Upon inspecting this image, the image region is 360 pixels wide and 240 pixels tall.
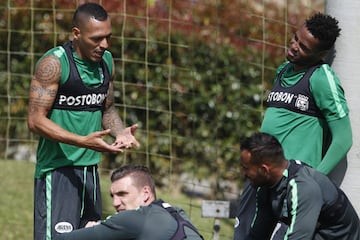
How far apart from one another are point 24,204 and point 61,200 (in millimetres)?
3154

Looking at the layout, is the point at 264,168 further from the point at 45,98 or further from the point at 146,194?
the point at 45,98

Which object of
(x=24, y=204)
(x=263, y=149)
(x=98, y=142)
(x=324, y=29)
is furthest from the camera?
(x=24, y=204)

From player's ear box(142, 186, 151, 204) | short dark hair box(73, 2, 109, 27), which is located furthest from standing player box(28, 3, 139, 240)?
player's ear box(142, 186, 151, 204)

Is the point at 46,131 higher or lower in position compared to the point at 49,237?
higher

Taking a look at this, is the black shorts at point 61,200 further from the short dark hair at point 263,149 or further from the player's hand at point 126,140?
the short dark hair at point 263,149

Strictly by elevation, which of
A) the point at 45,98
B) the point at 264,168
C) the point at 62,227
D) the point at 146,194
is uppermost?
the point at 45,98

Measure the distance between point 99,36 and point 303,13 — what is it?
3.09m

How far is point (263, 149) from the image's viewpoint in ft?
20.6

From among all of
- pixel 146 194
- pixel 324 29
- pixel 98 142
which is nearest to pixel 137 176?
pixel 146 194

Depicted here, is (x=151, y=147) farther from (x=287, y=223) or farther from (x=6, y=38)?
(x=287, y=223)

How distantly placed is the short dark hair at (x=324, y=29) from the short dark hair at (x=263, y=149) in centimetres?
98

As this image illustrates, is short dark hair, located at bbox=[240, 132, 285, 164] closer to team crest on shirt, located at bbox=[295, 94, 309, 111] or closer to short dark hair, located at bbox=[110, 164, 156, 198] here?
short dark hair, located at bbox=[110, 164, 156, 198]

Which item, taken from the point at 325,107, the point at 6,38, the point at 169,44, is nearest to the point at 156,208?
the point at 325,107

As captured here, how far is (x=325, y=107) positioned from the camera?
275 inches
